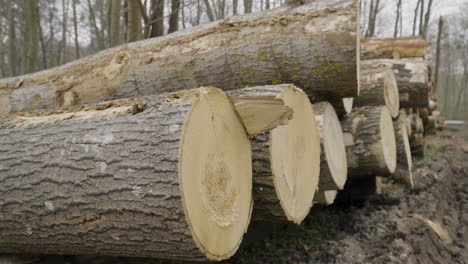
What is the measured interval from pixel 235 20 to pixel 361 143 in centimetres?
151

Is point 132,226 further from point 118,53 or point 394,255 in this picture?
point 394,255

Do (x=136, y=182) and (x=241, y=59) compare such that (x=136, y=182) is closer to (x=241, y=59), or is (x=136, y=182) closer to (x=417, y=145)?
(x=241, y=59)

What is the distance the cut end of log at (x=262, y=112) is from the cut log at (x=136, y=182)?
0.05m

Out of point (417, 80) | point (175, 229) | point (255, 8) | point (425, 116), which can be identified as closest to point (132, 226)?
point (175, 229)

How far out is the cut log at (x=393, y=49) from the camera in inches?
225

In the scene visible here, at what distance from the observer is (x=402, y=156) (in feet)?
14.3

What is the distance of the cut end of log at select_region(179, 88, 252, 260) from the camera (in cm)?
133

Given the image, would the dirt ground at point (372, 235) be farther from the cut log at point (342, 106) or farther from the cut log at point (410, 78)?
the cut log at point (410, 78)

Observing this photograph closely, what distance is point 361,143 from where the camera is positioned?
3.21 metres

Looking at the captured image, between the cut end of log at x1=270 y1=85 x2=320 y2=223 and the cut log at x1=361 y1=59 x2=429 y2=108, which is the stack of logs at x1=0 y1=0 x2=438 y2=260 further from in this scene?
the cut log at x1=361 y1=59 x2=429 y2=108

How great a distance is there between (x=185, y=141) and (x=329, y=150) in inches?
56.8

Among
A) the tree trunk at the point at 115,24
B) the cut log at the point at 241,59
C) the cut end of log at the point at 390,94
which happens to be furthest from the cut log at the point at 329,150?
the tree trunk at the point at 115,24

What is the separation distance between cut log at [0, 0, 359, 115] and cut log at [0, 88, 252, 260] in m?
0.83

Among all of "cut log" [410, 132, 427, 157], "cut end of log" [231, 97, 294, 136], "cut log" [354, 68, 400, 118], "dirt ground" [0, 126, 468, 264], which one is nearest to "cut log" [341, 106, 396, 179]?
"cut log" [354, 68, 400, 118]
